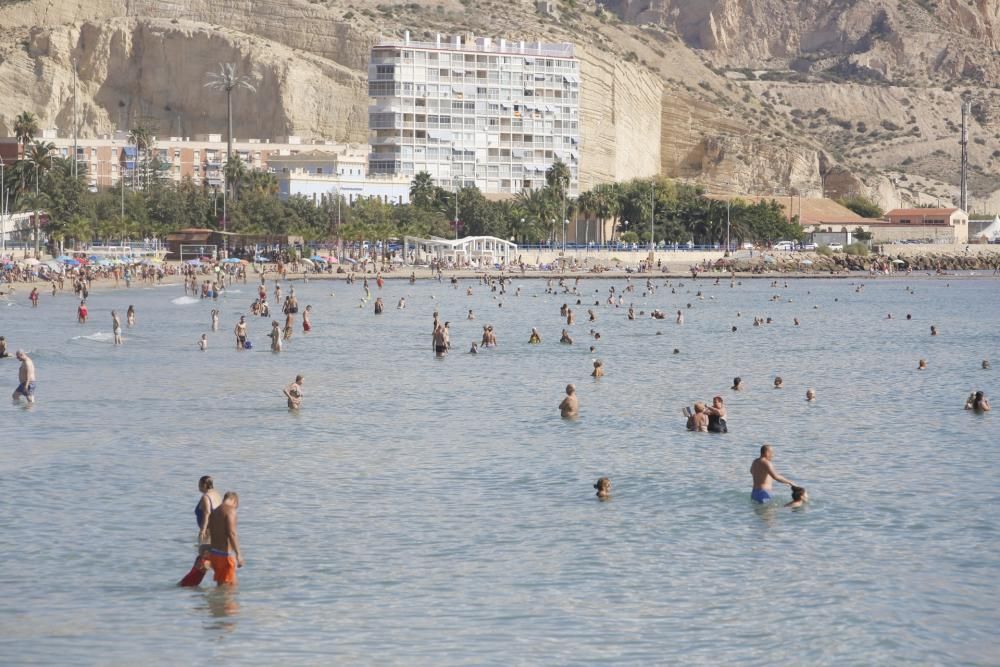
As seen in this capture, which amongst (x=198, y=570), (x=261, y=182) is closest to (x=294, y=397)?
(x=198, y=570)

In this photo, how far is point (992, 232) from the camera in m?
164

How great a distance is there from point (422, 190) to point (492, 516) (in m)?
112

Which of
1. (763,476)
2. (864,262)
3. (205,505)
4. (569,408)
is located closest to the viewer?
(205,505)

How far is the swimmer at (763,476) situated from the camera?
23.1m

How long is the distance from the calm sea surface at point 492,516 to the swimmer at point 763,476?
437mm

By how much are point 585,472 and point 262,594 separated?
9.60 meters

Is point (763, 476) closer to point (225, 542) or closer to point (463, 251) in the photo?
point (225, 542)

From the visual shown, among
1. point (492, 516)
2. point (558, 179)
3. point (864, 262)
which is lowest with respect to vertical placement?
point (492, 516)

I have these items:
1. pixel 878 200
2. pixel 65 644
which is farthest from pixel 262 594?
pixel 878 200

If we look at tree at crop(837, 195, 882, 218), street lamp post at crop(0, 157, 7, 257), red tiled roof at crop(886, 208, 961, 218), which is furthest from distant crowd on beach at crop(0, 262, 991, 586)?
tree at crop(837, 195, 882, 218)

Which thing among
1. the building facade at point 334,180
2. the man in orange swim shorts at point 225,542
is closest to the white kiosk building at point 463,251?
the building facade at point 334,180

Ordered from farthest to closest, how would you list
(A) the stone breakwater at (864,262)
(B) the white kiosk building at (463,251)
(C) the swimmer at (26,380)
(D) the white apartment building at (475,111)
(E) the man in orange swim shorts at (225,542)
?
(D) the white apartment building at (475,111), (A) the stone breakwater at (864,262), (B) the white kiosk building at (463,251), (C) the swimmer at (26,380), (E) the man in orange swim shorts at (225,542)

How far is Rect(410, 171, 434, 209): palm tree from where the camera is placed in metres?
132

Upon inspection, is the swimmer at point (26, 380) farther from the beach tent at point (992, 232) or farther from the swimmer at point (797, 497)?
the beach tent at point (992, 232)
